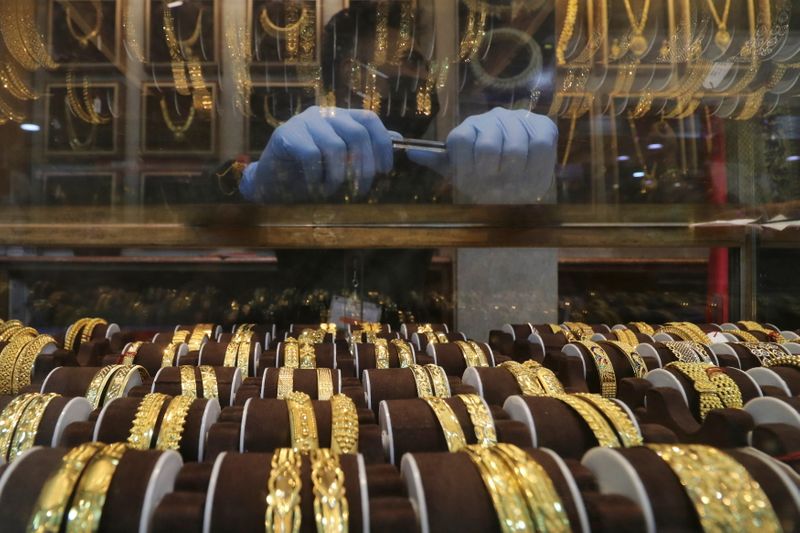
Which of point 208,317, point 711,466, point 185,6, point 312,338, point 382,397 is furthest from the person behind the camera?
point 208,317

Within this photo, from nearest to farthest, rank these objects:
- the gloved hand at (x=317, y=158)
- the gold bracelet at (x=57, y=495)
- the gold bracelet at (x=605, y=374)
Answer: the gold bracelet at (x=57, y=495)
the gold bracelet at (x=605, y=374)
the gloved hand at (x=317, y=158)

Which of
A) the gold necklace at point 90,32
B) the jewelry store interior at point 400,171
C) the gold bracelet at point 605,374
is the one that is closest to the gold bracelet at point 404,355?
the jewelry store interior at point 400,171

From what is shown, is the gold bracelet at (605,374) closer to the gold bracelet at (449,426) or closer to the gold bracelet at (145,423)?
the gold bracelet at (449,426)

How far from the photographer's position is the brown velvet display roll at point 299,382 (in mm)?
646

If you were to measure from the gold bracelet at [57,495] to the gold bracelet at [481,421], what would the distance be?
A: 31cm

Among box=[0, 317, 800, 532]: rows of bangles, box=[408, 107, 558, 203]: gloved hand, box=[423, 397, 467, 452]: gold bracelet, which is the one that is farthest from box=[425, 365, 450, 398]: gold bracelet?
box=[408, 107, 558, 203]: gloved hand

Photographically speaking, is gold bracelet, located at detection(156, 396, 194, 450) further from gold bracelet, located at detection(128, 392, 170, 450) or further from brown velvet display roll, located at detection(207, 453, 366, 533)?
brown velvet display roll, located at detection(207, 453, 366, 533)

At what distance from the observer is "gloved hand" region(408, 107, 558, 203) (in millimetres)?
1250

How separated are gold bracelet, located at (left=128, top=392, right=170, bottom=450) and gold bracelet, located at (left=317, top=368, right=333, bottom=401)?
0.19m

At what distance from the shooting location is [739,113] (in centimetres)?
139

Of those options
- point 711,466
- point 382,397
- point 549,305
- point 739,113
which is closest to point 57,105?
point 382,397

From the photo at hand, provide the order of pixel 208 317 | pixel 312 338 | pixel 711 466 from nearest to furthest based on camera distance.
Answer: pixel 711 466, pixel 312 338, pixel 208 317

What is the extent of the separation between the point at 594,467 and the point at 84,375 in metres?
0.60

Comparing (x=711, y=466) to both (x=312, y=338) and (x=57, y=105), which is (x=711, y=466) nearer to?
(x=312, y=338)
